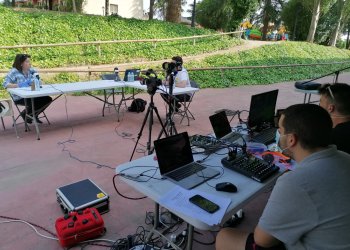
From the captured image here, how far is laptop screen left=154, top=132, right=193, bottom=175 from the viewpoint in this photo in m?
1.88

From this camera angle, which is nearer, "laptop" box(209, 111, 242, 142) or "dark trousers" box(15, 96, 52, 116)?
"laptop" box(209, 111, 242, 142)

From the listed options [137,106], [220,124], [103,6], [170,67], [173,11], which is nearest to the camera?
[220,124]

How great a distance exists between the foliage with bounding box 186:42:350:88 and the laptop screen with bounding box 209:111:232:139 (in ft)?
21.9

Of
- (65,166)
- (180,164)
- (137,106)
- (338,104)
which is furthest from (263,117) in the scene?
(137,106)

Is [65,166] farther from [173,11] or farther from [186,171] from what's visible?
[173,11]

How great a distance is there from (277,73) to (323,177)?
11504mm

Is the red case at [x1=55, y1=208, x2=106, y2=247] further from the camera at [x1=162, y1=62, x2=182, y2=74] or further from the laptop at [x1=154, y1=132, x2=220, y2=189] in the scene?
the camera at [x1=162, y1=62, x2=182, y2=74]

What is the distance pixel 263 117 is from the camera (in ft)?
9.58

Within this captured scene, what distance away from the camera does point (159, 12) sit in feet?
82.6

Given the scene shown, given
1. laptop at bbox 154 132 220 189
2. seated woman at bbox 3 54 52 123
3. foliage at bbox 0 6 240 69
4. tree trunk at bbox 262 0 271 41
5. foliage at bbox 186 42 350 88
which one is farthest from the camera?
tree trunk at bbox 262 0 271 41

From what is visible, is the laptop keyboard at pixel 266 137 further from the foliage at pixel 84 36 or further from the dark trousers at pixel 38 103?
the foliage at pixel 84 36

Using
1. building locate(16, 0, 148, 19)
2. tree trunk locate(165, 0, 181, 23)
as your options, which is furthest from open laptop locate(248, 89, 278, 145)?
building locate(16, 0, 148, 19)

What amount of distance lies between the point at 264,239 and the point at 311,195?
336 millimetres

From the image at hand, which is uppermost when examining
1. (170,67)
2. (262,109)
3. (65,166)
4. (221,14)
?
(221,14)
